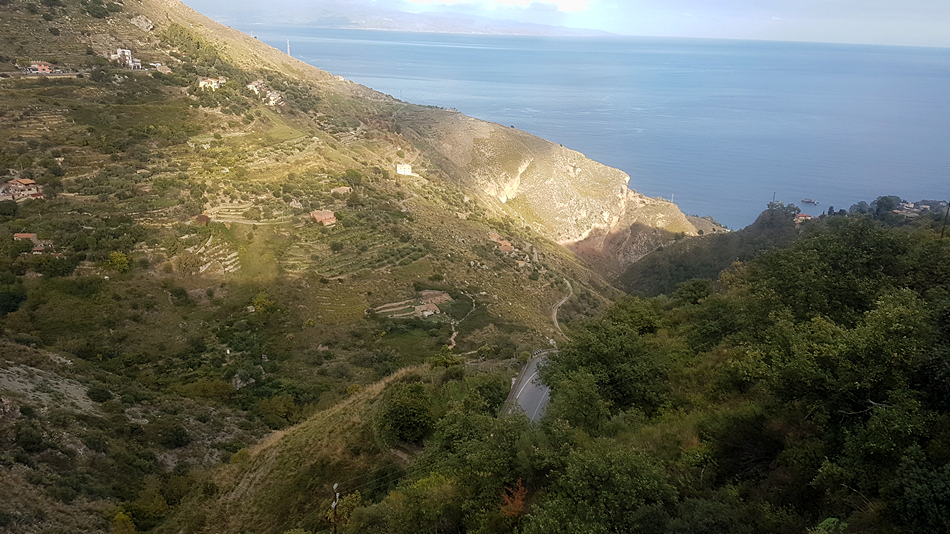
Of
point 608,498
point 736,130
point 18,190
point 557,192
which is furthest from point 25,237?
point 736,130

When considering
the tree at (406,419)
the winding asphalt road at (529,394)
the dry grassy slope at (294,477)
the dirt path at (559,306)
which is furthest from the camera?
the dirt path at (559,306)

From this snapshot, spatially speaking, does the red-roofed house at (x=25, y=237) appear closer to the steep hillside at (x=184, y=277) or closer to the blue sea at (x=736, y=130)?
the steep hillside at (x=184, y=277)

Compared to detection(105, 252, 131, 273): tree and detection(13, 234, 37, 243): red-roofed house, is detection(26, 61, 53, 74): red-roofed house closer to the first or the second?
detection(13, 234, 37, 243): red-roofed house

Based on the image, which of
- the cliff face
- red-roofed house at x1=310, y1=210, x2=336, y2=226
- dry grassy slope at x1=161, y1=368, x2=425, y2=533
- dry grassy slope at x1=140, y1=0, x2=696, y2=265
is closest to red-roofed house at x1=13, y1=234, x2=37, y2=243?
red-roofed house at x1=310, y1=210, x2=336, y2=226

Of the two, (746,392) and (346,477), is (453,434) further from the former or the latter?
(746,392)

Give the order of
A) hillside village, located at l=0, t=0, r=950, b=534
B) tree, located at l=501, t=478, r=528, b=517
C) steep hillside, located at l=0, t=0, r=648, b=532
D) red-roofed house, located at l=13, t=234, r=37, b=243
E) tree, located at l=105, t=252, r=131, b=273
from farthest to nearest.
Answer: tree, located at l=105, t=252, r=131, b=273, red-roofed house, located at l=13, t=234, r=37, b=243, steep hillside, located at l=0, t=0, r=648, b=532, tree, located at l=501, t=478, r=528, b=517, hillside village, located at l=0, t=0, r=950, b=534

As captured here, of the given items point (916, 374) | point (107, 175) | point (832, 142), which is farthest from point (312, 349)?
point (832, 142)

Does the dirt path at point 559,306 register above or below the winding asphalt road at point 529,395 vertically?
below

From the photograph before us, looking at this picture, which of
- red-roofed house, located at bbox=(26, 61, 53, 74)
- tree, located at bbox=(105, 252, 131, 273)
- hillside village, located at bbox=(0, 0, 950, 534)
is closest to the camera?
hillside village, located at bbox=(0, 0, 950, 534)

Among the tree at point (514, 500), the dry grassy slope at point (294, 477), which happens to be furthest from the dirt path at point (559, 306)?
the tree at point (514, 500)
